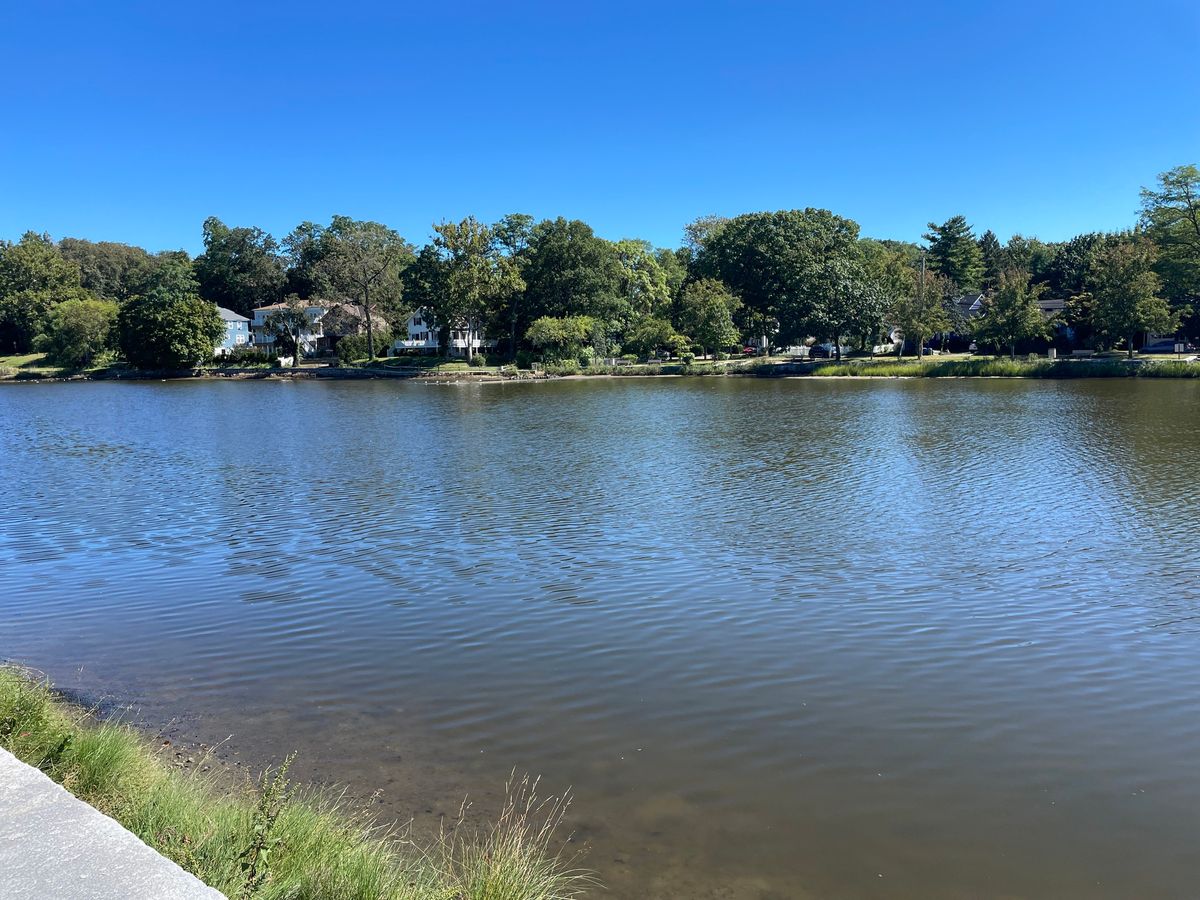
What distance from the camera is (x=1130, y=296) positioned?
66.4m

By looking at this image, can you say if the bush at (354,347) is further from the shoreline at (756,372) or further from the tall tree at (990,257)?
the tall tree at (990,257)

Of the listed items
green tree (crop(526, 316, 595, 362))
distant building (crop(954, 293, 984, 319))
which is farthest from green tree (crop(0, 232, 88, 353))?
distant building (crop(954, 293, 984, 319))

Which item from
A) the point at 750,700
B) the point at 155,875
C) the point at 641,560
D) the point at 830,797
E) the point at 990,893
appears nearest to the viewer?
the point at 155,875

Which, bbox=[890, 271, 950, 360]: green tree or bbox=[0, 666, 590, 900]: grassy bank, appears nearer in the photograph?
bbox=[0, 666, 590, 900]: grassy bank

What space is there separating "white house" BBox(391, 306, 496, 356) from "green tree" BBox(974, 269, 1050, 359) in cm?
5628

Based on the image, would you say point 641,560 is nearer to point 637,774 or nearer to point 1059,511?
point 637,774

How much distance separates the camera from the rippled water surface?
20.1ft

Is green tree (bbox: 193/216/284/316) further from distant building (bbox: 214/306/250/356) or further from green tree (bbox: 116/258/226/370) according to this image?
green tree (bbox: 116/258/226/370)

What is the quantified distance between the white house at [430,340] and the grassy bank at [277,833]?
311 feet

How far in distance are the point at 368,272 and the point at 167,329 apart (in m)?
23.3

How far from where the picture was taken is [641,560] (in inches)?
557

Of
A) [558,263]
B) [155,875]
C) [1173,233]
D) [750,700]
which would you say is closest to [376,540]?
[750,700]

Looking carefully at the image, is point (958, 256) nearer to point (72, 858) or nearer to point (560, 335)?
point (560, 335)

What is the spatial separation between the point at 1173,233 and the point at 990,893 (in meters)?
77.3
